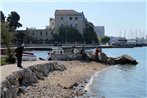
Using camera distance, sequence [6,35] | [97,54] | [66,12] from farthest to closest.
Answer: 1. [66,12]
2. [97,54]
3. [6,35]

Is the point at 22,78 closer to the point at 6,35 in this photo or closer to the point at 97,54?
the point at 6,35

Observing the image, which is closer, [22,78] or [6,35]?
[22,78]

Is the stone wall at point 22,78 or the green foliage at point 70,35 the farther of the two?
the green foliage at point 70,35

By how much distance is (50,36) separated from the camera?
145 metres

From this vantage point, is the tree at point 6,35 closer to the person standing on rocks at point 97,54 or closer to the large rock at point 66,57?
the large rock at point 66,57

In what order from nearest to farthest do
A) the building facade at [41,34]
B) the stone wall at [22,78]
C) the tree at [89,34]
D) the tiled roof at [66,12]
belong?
the stone wall at [22,78] → the building facade at [41,34] → the tree at [89,34] → the tiled roof at [66,12]

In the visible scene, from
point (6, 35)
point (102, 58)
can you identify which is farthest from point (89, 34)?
point (6, 35)

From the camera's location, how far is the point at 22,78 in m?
24.2

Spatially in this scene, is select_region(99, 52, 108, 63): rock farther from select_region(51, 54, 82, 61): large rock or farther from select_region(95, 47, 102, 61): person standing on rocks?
select_region(51, 54, 82, 61): large rock

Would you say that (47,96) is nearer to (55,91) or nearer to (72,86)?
(55,91)

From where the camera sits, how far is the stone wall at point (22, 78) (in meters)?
17.7

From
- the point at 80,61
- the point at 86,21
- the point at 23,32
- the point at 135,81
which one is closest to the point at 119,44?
the point at 86,21

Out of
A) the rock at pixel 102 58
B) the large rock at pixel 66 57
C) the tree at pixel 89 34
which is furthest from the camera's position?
the tree at pixel 89 34

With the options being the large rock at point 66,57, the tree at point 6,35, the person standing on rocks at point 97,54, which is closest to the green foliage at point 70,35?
the person standing on rocks at point 97,54
